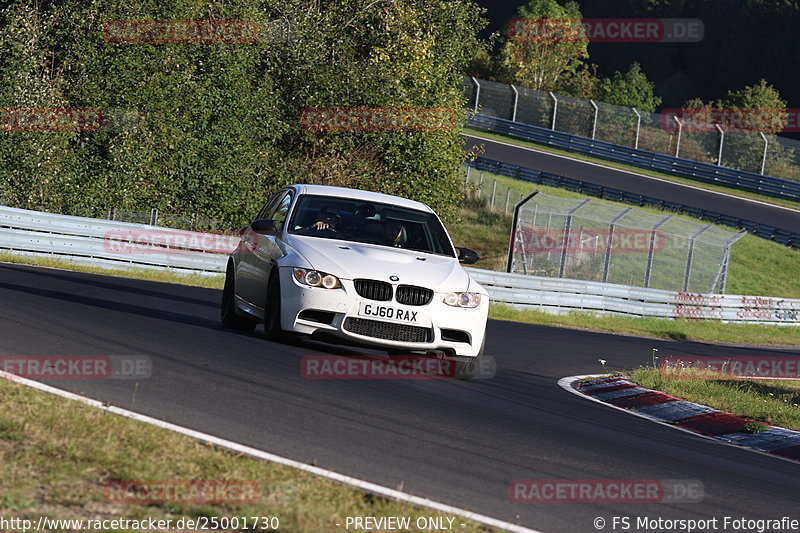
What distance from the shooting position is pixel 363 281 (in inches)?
392

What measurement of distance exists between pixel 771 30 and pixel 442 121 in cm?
6026

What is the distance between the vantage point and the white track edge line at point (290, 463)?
533cm

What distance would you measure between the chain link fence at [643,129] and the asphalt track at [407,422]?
4085cm

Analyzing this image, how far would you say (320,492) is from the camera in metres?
5.36

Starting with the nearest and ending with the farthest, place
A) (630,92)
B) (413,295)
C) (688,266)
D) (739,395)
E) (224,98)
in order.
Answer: (413,295)
(739,395)
(224,98)
(688,266)
(630,92)

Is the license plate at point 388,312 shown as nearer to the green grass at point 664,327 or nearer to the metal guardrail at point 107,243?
the metal guardrail at point 107,243

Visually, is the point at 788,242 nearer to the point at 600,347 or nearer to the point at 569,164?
the point at 569,164

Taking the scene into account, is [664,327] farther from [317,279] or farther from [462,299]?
[317,279]

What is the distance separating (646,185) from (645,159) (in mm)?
5508

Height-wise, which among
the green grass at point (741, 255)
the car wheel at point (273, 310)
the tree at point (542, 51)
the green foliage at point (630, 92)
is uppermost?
the tree at point (542, 51)

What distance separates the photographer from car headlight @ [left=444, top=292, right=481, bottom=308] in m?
10.2

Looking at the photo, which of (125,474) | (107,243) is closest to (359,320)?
(125,474)

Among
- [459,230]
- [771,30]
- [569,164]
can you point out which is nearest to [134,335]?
[459,230]

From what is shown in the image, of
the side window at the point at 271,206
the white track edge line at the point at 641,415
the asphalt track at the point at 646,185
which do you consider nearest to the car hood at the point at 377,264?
the side window at the point at 271,206
